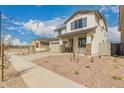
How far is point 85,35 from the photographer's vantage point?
19.2m

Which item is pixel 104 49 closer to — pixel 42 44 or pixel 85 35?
pixel 85 35

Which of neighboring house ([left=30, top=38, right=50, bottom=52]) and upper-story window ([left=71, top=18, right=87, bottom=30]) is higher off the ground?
upper-story window ([left=71, top=18, right=87, bottom=30])

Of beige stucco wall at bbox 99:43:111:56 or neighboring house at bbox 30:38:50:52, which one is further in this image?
neighboring house at bbox 30:38:50:52

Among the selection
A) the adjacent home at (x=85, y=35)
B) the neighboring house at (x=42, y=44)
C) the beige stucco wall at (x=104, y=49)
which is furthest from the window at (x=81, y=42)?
the neighboring house at (x=42, y=44)

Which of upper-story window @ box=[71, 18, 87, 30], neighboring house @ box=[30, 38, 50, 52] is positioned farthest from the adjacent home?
neighboring house @ box=[30, 38, 50, 52]

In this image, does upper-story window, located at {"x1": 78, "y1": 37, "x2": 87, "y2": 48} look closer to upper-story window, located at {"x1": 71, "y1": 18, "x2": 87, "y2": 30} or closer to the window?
the window

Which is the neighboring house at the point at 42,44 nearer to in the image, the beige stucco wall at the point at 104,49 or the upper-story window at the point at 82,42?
the upper-story window at the point at 82,42

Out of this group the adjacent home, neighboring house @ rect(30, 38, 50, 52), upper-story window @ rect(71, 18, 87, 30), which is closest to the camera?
the adjacent home

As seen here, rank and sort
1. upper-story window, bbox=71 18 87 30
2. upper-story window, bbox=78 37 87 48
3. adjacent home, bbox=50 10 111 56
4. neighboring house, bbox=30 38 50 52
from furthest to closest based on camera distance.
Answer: neighboring house, bbox=30 38 50 52 → upper-story window, bbox=71 18 87 30 → upper-story window, bbox=78 37 87 48 → adjacent home, bbox=50 10 111 56

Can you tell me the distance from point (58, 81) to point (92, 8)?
14.8 metres

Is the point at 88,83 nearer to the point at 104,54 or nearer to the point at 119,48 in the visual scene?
the point at 104,54

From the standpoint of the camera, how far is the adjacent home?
715 inches

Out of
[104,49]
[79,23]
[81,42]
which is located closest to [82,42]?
[81,42]

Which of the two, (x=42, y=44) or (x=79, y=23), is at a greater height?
(x=79, y=23)
